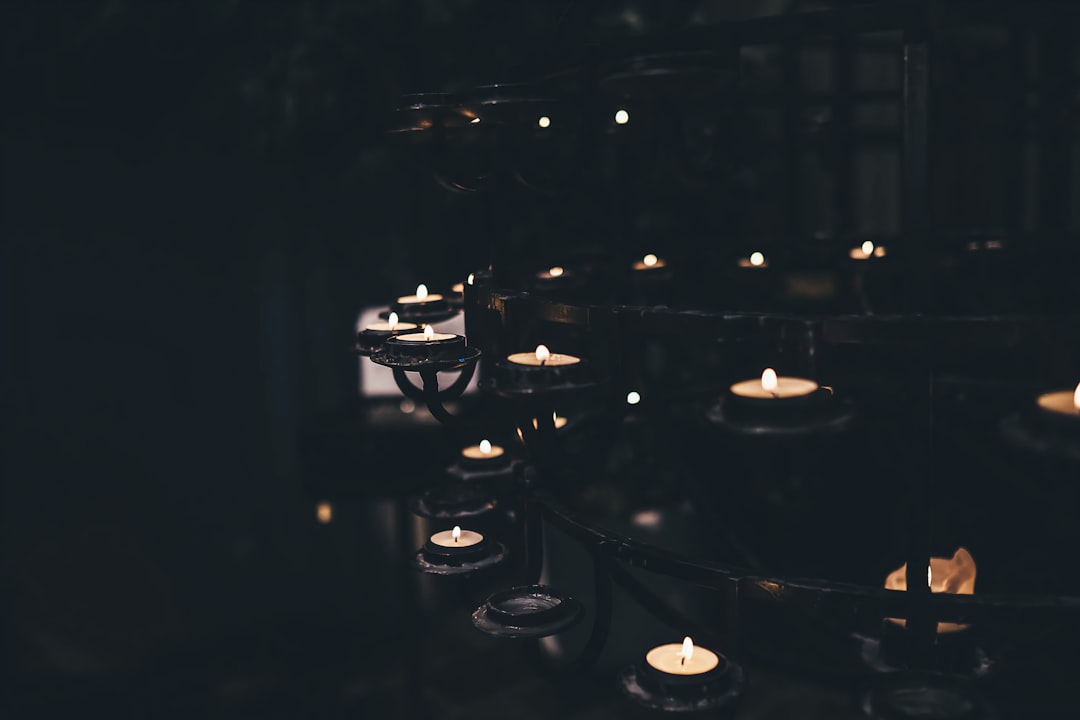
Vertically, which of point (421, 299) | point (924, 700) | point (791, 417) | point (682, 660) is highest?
point (421, 299)

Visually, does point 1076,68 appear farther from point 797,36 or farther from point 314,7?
point 797,36

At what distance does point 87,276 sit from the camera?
448cm

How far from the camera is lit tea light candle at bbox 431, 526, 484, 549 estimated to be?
5.72 feet

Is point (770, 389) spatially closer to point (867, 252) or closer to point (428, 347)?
point (428, 347)

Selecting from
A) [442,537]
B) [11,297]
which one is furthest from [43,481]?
[442,537]

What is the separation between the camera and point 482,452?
206 cm

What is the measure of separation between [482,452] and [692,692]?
0.90 metres

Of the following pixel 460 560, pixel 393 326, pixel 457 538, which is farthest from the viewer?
pixel 393 326

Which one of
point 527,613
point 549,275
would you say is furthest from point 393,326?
point 527,613

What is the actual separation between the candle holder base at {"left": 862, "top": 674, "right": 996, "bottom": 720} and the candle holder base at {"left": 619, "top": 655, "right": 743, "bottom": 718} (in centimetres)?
24

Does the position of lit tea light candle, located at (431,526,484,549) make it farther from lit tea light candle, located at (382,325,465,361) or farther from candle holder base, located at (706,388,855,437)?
candle holder base, located at (706,388,855,437)

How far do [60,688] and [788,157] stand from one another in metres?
4.02

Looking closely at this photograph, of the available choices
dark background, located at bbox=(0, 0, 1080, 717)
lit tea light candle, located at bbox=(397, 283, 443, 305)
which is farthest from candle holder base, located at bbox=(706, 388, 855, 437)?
dark background, located at bbox=(0, 0, 1080, 717)

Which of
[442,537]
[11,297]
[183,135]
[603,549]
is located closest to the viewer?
[603,549]
